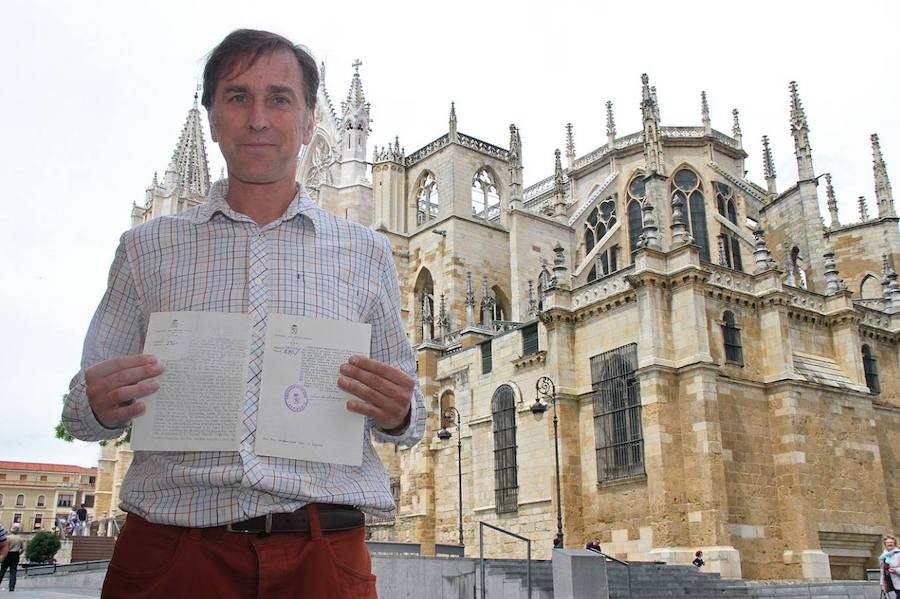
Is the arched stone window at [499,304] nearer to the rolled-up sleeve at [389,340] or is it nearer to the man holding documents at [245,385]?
the rolled-up sleeve at [389,340]

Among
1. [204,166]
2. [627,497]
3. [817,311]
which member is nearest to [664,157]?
[817,311]

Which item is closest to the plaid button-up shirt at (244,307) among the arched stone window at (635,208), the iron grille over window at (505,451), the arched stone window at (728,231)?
the iron grille over window at (505,451)

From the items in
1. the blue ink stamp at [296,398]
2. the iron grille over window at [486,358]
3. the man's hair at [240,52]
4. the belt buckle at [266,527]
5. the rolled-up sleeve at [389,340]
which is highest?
the iron grille over window at [486,358]

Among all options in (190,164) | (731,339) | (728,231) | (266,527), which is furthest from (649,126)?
(190,164)

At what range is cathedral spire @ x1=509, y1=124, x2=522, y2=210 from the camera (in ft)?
113

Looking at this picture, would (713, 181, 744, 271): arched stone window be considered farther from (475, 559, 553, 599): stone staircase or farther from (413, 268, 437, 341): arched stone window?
(475, 559, 553, 599): stone staircase

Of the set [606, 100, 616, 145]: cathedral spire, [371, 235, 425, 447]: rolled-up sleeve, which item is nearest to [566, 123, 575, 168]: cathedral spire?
[606, 100, 616, 145]: cathedral spire

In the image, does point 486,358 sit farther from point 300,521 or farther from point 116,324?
point 300,521

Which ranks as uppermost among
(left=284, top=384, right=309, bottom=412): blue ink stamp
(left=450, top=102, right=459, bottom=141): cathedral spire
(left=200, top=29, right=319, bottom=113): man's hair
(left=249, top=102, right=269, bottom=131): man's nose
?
(left=450, top=102, right=459, bottom=141): cathedral spire

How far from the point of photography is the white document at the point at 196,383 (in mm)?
2334

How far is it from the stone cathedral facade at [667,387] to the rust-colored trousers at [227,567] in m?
18.8

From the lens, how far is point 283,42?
2713mm

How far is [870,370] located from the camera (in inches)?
1022

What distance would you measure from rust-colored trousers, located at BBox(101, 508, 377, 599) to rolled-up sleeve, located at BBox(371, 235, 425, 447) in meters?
0.50
